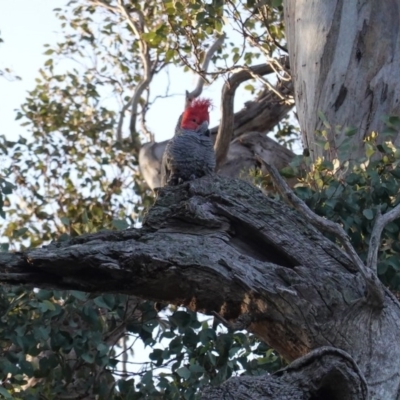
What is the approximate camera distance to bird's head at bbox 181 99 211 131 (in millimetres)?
5486

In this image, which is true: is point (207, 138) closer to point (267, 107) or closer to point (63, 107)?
point (267, 107)

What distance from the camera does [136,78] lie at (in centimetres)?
898

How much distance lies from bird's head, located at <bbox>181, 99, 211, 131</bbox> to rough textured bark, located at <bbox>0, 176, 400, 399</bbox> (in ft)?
8.21

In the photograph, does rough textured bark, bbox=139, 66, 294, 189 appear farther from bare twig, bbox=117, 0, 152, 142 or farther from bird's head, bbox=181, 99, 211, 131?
bare twig, bbox=117, 0, 152, 142

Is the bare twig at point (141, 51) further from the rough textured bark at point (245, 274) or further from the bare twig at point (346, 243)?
the bare twig at point (346, 243)

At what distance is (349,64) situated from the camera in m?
5.12

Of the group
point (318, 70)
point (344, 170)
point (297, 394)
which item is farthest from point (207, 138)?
point (297, 394)

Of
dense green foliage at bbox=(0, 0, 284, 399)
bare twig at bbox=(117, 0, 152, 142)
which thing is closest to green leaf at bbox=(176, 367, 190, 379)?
dense green foliage at bbox=(0, 0, 284, 399)

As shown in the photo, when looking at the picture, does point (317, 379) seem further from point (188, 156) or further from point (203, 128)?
point (203, 128)

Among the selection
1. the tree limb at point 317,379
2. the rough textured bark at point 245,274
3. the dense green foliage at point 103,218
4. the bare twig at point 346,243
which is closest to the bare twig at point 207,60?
→ the dense green foliage at point 103,218

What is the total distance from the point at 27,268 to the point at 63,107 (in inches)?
224

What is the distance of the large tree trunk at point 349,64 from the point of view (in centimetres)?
502

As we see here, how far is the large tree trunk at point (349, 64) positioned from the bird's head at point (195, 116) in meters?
0.62

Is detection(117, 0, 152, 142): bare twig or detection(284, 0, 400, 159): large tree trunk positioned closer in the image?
detection(284, 0, 400, 159): large tree trunk
